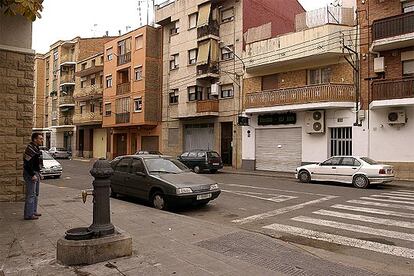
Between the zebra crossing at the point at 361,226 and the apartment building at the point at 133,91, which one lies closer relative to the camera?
→ the zebra crossing at the point at 361,226

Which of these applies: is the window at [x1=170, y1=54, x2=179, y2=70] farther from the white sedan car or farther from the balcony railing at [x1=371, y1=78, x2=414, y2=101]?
the white sedan car

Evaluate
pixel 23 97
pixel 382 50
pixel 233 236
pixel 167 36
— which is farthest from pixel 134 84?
pixel 233 236

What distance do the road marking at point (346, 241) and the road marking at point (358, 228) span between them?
707mm

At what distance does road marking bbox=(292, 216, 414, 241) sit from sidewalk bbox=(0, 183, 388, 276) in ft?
7.71

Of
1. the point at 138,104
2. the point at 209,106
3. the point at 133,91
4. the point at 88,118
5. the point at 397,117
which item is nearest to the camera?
the point at 397,117

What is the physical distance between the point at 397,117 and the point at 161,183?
14.9 metres

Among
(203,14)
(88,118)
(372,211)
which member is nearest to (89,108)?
(88,118)

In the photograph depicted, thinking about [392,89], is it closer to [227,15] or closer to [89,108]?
[227,15]

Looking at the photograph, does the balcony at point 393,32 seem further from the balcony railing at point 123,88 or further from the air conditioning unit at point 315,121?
the balcony railing at point 123,88

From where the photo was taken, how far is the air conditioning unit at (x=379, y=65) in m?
20.0

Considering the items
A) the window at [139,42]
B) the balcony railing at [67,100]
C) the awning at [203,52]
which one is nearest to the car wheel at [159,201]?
the awning at [203,52]

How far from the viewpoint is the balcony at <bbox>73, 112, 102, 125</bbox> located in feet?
145

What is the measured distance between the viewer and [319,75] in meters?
23.3

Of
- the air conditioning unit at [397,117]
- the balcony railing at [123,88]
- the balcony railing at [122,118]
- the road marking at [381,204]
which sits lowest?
the road marking at [381,204]
